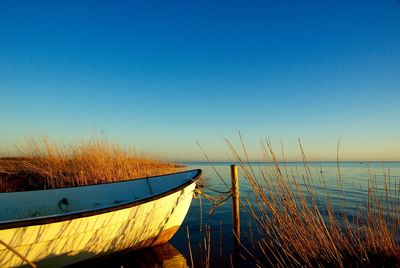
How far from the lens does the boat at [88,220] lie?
2.71 metres

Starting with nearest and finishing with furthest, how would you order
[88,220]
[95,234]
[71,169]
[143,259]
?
[88,220]
[95,234]
[143,259]
[71,169]

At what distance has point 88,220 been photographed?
3012 millimetres

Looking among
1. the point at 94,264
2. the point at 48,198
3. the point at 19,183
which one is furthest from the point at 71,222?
the point at 19,183

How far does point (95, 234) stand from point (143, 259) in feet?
3.30

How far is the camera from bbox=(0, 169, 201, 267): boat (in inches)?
107

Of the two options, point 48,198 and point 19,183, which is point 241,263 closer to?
point 48,198

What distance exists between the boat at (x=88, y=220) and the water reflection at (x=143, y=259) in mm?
119

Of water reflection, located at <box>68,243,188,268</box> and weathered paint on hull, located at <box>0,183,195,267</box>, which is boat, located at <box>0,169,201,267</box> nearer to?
weathered paint on hull, located at <box>0,183,195,267</box>

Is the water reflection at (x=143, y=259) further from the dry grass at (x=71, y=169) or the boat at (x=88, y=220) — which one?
the dry grass at (x=71, y=169)

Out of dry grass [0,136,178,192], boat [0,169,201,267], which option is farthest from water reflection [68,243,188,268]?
dry grass [0,136,178,192]

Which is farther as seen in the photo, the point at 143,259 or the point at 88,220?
the point at 143,259

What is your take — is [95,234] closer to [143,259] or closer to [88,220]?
[88,220]

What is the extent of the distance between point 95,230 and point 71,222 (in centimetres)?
38

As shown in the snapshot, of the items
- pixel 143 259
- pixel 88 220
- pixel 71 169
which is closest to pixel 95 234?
pixel 88 220
